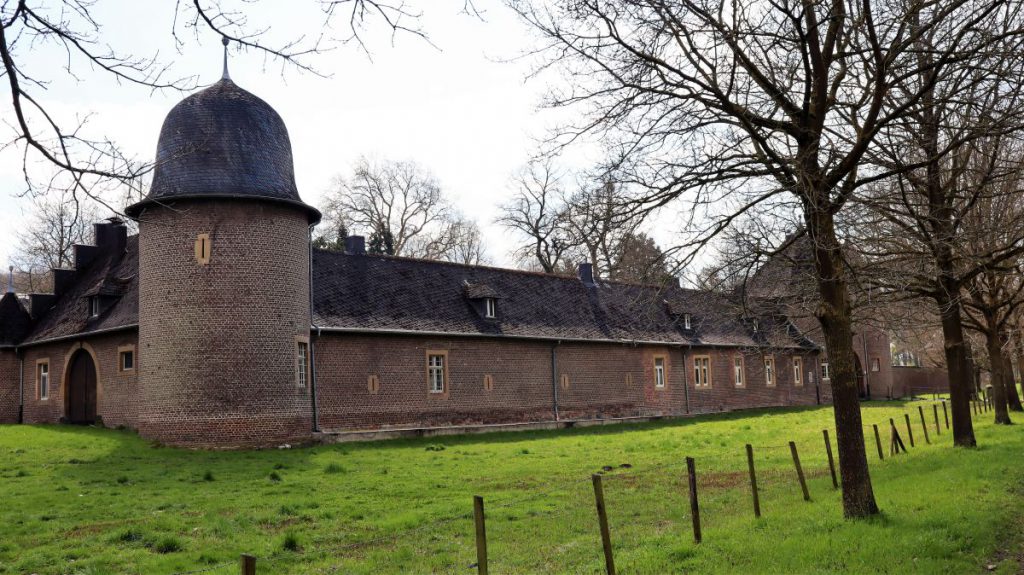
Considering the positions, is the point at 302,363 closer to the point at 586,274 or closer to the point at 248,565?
the point at 586,274

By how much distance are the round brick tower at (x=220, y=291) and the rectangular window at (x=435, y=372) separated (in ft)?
16.7

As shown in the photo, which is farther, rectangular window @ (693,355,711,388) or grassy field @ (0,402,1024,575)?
rectangular window @ (693,355,711,388)

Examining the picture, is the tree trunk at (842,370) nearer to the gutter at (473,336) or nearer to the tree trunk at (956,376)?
the tree trunk at (956,376)

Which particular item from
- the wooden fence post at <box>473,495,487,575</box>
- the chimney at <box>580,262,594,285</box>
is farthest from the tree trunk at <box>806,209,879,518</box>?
the chimney at <box>580,262,594,285</box>

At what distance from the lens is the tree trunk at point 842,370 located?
10.2 meters

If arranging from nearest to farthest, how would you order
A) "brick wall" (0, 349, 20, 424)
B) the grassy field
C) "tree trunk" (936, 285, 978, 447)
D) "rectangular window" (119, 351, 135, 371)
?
the grassy field
"tree trunk" (936, 285, 978, 447)
"rectangular window" (119, 351, 135, 371)
"brick wall" (0, 349, 20, 424)

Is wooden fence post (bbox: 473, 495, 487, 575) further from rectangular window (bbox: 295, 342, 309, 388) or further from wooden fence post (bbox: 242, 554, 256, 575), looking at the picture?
rectangular window (bbox: 295, 342, 309, 388)

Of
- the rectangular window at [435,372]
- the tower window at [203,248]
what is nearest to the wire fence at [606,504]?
the rectangular window at [435,372]

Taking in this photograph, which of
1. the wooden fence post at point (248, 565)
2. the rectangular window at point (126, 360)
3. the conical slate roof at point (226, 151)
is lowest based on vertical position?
the wooden fence post at point (248, 565)

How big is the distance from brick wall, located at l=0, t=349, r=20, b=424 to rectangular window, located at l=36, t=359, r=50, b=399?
1701 mm

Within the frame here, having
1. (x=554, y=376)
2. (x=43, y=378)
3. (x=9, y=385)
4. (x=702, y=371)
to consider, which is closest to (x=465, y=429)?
(x=554, y=376)

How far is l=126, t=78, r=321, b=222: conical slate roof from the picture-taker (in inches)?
887

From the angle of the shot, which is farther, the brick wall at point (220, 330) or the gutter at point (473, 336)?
the gutter at point (473, 336)

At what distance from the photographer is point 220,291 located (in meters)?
22.5
